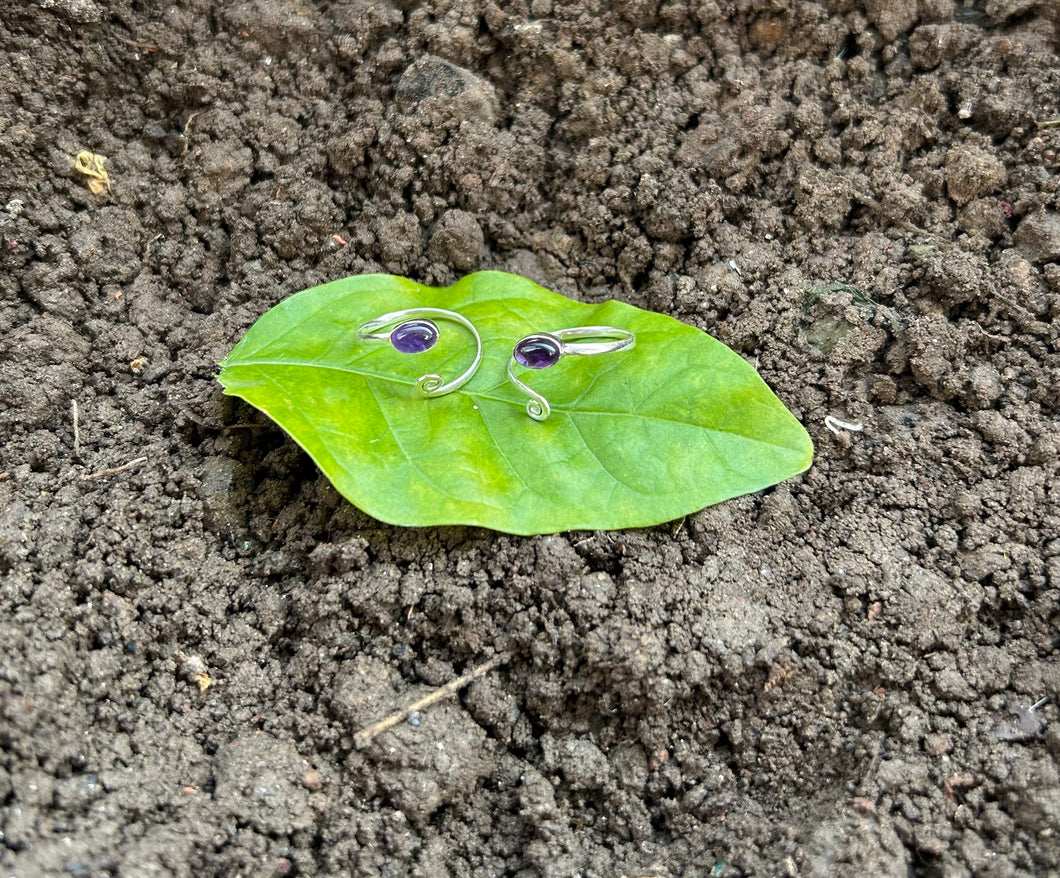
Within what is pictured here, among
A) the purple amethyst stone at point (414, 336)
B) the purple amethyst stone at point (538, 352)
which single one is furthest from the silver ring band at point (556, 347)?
the purple amethyst stone at point (414, 336)

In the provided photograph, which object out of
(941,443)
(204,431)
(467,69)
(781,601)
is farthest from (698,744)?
A: (467,69)

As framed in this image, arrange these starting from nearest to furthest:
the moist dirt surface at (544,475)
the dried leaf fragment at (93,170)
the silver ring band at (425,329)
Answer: the moist dirt surface at (544,475) → the silver ring band at (425,329) → the dried leaf fragment at (93,170)

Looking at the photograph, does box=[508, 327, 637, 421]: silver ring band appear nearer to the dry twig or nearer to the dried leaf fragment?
the dry twig

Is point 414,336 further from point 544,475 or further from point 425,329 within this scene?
point 544,475

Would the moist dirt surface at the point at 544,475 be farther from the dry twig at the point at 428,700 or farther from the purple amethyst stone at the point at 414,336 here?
the purple amethyst stone at the point at 414,336

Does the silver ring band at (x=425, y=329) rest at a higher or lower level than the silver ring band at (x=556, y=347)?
lower

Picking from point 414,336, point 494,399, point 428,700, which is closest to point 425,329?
point 414,336

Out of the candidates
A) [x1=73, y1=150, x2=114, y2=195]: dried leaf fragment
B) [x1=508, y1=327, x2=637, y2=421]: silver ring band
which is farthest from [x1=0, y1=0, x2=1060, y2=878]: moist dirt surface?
[x1=508, y1=327, x2=637, y2=421]: silver ring band

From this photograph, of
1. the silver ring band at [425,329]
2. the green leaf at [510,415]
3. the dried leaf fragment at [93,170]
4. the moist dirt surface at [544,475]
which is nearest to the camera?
the moist dirt surface at [544,475]
